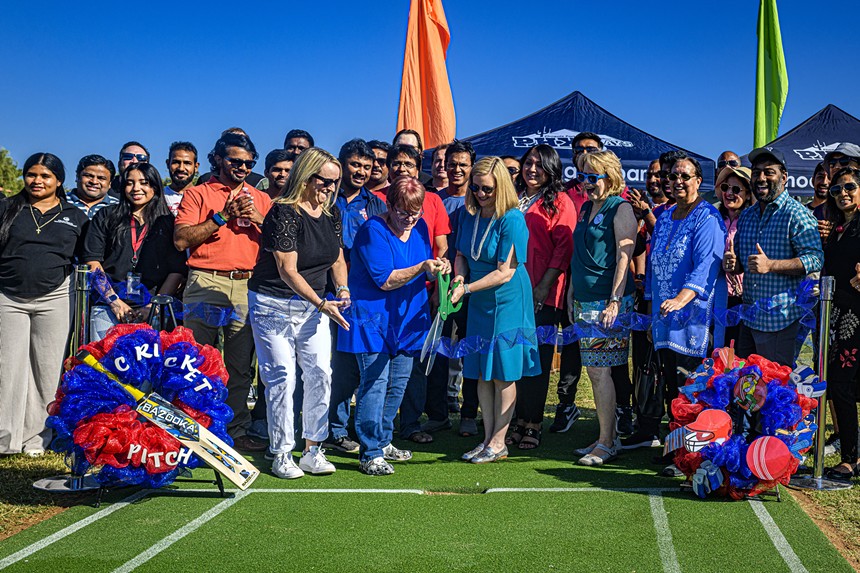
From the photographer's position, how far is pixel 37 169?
6527 mm

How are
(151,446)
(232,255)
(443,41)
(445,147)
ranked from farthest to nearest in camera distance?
(443,41) < (445,147) < (232,255) < (151,446)

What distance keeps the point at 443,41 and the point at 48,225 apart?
779 cm

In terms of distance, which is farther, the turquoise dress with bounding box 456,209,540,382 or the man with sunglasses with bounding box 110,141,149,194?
the man with sunglasses with bounding box 110,141,149,194

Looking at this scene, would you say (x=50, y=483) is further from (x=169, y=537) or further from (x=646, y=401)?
(x=646, y=401)

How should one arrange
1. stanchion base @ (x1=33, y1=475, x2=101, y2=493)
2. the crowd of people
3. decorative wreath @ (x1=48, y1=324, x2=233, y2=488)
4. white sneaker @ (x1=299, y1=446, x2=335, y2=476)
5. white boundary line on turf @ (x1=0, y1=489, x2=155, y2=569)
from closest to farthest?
white boundary line on turf @ (x1=0, y1=489, x2=155, y2=569), decorative wreath @ (x1=48, y1=324, x2=233, y2=488), stanchion base @ (x1=33, y1=475, x2=101, y2=493), the crowd of people, white sneaker @ (x1=299, y1=446, x2=335, y2=476)

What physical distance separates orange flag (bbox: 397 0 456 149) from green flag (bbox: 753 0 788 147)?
5.27 metres

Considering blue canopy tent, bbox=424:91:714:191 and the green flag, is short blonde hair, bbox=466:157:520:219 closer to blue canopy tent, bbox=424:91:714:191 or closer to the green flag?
blue canopy tent, bbox=424:91:714:191

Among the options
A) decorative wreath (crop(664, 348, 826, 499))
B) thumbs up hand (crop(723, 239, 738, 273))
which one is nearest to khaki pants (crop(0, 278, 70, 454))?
decorative wreath (crop(664, 348, 826, 499))

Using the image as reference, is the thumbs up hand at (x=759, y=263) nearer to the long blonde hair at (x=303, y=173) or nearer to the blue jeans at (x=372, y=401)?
the blue jeans at (x=372, y=401)

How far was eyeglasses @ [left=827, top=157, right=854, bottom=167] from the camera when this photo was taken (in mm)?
6558

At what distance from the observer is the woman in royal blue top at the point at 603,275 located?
614 centimetres

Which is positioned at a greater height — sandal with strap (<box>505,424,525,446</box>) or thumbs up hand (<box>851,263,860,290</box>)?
thumbs up hand (<box>851,263,860,290</box>)

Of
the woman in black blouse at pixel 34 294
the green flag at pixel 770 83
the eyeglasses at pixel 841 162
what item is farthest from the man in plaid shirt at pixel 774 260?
the green flag at pixel 770 83

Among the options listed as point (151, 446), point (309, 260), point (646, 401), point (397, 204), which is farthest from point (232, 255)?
point (646, 401)
